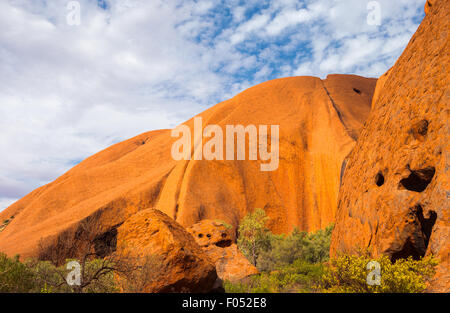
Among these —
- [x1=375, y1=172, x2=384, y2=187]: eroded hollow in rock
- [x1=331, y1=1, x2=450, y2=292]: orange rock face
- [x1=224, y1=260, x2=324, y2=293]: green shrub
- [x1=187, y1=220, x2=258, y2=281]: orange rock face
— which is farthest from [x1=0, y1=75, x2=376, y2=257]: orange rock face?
[x1=375, y1=172, x2=384, y2=187]: eroded hollow in rock

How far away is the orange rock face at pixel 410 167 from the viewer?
26.7ft

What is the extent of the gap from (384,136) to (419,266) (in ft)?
19.2

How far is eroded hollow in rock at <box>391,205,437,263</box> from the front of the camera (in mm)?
8594

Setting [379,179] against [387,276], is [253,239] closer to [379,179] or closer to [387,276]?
[379,179]

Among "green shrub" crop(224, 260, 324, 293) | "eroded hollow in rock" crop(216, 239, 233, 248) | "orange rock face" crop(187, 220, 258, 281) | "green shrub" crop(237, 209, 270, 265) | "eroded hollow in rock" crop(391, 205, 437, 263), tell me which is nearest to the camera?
"eroded hollow in rock" crop(391, 205, 437, 263)

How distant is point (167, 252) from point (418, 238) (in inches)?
296

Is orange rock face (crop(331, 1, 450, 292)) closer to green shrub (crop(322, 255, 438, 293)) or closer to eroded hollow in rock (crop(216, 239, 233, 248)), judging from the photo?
green shrub (crop(322, 255, 438, 293))

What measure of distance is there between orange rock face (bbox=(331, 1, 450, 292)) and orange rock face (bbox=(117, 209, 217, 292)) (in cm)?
580

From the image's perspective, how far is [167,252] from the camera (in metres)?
8.05

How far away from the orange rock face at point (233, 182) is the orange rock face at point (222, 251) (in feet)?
46.3

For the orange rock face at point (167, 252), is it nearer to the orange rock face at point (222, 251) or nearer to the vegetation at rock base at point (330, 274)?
the vegetation at rock base at point (330, 274)

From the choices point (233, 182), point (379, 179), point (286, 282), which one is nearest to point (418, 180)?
point (379, 179)
